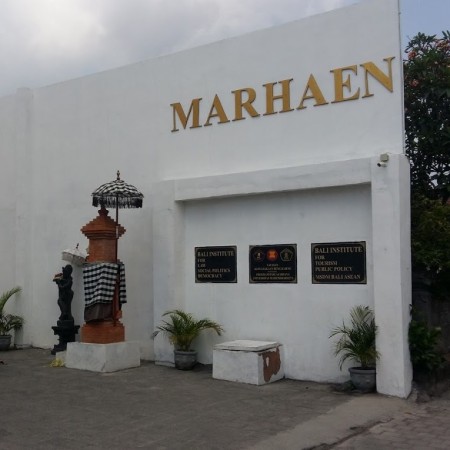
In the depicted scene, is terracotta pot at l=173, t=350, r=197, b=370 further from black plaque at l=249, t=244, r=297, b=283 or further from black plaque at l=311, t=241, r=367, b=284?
black plaque at l=311, t=241, r=367, b=284

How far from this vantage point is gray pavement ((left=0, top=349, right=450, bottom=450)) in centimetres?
588

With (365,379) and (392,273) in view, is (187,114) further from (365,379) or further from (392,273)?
(365,379)

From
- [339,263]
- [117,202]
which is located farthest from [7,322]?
[339,263]

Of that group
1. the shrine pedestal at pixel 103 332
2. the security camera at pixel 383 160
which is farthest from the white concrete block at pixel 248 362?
the security camera at pixel 383 160

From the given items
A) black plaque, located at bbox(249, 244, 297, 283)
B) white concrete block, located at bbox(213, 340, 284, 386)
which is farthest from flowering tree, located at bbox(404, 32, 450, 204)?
white concrete block, located at bbox(213, 340, 284, 386)

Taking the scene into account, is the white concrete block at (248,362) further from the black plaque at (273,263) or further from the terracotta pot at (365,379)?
the terracotta pot at (365,379)

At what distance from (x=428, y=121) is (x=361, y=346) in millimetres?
4906

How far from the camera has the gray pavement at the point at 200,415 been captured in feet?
19.3

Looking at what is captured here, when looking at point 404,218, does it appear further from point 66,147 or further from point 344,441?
point 66,147

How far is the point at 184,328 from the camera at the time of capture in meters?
9.41

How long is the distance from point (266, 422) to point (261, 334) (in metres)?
2.67

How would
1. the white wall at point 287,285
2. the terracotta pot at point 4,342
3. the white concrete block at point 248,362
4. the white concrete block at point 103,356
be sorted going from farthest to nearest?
the terracotta pot at point 4,342
the white concrete block at point 103,356
the white wall at point 287,285
the white concrete block at point 248,362

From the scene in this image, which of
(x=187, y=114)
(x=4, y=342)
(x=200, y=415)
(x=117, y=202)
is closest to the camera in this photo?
(x=200, y=415)

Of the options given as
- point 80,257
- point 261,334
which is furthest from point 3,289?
point 261,334
